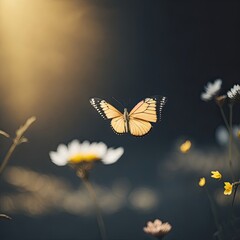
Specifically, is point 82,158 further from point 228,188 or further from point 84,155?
point 228,188

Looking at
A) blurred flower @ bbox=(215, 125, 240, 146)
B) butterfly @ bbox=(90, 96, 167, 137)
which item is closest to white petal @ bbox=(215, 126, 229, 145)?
blurred flower @ bbox=(215, 125, 240, 146)

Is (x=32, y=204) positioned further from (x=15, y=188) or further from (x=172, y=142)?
(x=172, y=142)

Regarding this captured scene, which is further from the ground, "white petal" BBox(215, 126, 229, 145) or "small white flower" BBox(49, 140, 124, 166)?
"white petal" BBox(215, 126, 229, 145)

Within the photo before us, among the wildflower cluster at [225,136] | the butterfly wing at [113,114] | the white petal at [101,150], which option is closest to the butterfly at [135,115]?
the butterfly wing at [113,114]

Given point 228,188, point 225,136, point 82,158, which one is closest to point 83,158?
point 82,158

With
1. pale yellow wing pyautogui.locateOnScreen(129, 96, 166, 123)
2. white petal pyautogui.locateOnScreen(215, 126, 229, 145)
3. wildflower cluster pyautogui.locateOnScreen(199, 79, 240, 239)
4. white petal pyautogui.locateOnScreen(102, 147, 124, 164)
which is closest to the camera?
white petal pyautogui.locateOnScreen(102, 147, 124, 164)

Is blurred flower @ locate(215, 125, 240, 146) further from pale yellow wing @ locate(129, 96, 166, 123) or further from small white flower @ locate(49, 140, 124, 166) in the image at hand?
small white flower @ locate(49, 140, 124, 166)

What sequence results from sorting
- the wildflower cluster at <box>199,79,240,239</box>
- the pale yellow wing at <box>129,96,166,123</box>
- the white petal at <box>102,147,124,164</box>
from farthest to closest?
the pale yellow wing at <box>129,96,166,123</box> → the wildflower cluster at <box>199,79,240,239</box> → the white petal at <box>102,147,124,164</box>
